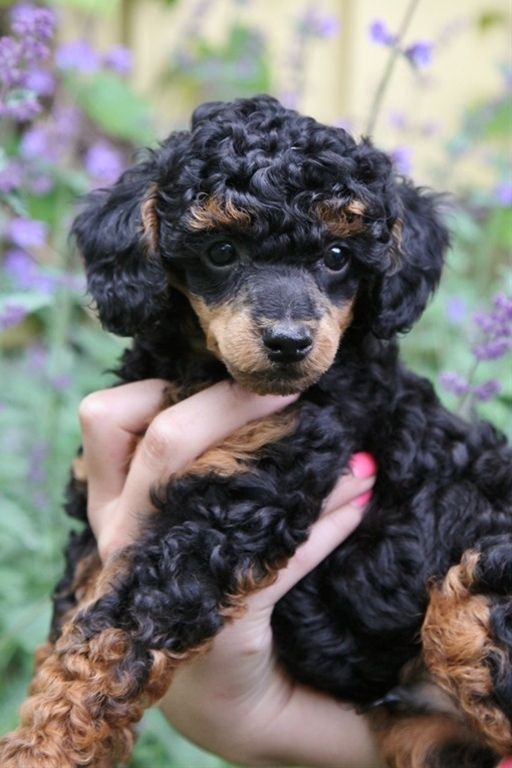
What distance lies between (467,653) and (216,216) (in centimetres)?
161

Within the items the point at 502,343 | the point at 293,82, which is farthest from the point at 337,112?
the point at 502,343

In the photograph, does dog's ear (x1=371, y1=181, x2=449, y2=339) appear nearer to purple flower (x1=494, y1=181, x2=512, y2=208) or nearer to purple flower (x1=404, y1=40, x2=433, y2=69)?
purple flower (x1=404, y1=40, x2=433, y2=69)

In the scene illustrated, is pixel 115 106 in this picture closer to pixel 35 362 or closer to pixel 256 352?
pixel 35 362

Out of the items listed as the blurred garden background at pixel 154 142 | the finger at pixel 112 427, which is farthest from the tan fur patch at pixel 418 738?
the finger at pixel 112 427

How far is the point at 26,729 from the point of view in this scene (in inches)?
125

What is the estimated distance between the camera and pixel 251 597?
3535 millimetres

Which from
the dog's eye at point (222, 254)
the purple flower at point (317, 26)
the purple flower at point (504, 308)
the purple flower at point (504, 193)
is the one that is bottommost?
the dog's eye at point (222, 254)

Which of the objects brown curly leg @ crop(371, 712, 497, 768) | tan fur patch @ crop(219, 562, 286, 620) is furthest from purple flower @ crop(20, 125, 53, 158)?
brown curly leg @ crop(371, 712, 497, 768)

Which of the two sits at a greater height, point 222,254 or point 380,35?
point 380,35

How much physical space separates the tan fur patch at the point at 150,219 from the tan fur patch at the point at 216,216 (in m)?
0.21

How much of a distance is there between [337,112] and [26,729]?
730 cm

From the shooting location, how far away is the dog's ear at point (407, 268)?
3654 mm

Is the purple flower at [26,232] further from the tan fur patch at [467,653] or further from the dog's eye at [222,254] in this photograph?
the tan fur patch at [467,653]

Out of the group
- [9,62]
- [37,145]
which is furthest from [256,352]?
[37,145]
